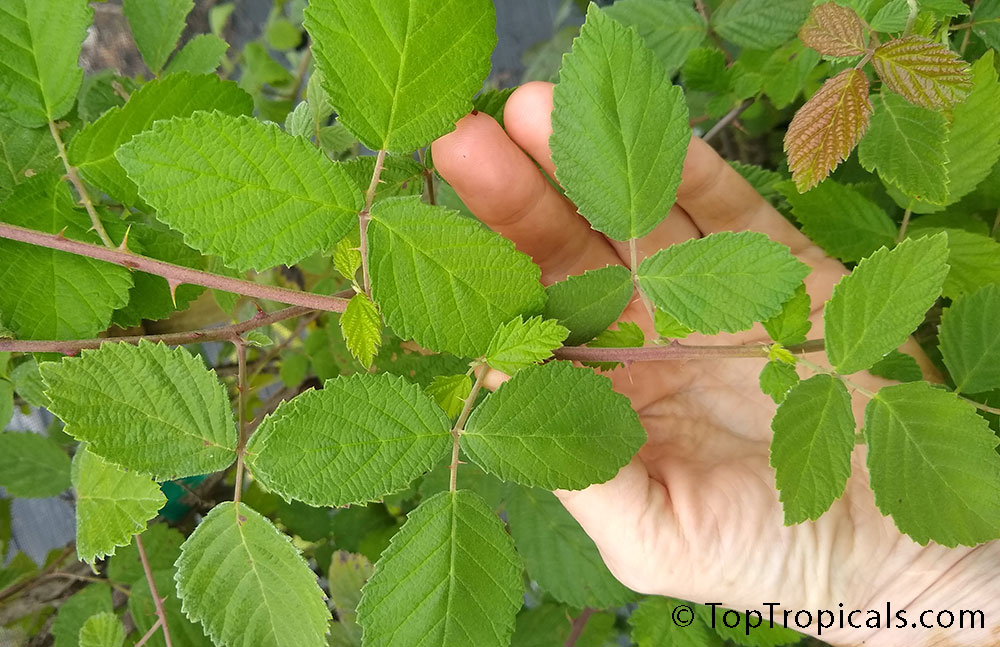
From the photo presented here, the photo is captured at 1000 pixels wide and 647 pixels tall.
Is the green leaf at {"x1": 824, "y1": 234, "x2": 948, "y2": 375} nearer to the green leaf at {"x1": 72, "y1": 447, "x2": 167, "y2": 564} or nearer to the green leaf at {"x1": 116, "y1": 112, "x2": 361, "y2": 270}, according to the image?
the green leaf at {"x1": 116, "y1": 112, "x2": 361, "y2": 270}

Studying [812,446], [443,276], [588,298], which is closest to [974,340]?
[812,446]

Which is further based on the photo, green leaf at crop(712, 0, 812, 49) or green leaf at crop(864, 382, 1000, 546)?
green leaf at crop(712, 0, 812, 49)

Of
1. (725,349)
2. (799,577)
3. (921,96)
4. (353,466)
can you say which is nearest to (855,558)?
(799,577)

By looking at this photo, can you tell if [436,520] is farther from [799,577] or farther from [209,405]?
[799,577]

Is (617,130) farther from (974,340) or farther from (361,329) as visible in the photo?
(974,340)

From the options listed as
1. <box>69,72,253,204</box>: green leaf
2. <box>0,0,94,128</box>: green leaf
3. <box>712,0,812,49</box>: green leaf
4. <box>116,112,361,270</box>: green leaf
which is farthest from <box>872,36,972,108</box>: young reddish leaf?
<box>0,0,94,128</box>: green leaf

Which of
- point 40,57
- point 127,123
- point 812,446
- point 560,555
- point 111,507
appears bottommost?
point 560,555

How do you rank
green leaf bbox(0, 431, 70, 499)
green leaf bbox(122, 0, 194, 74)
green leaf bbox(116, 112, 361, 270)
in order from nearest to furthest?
green leaf bbox(116, 112, 361, 270)
green leaf bbox(122, 0, 194, 74)
green leaf bbox(0, 431, 70, 499)
